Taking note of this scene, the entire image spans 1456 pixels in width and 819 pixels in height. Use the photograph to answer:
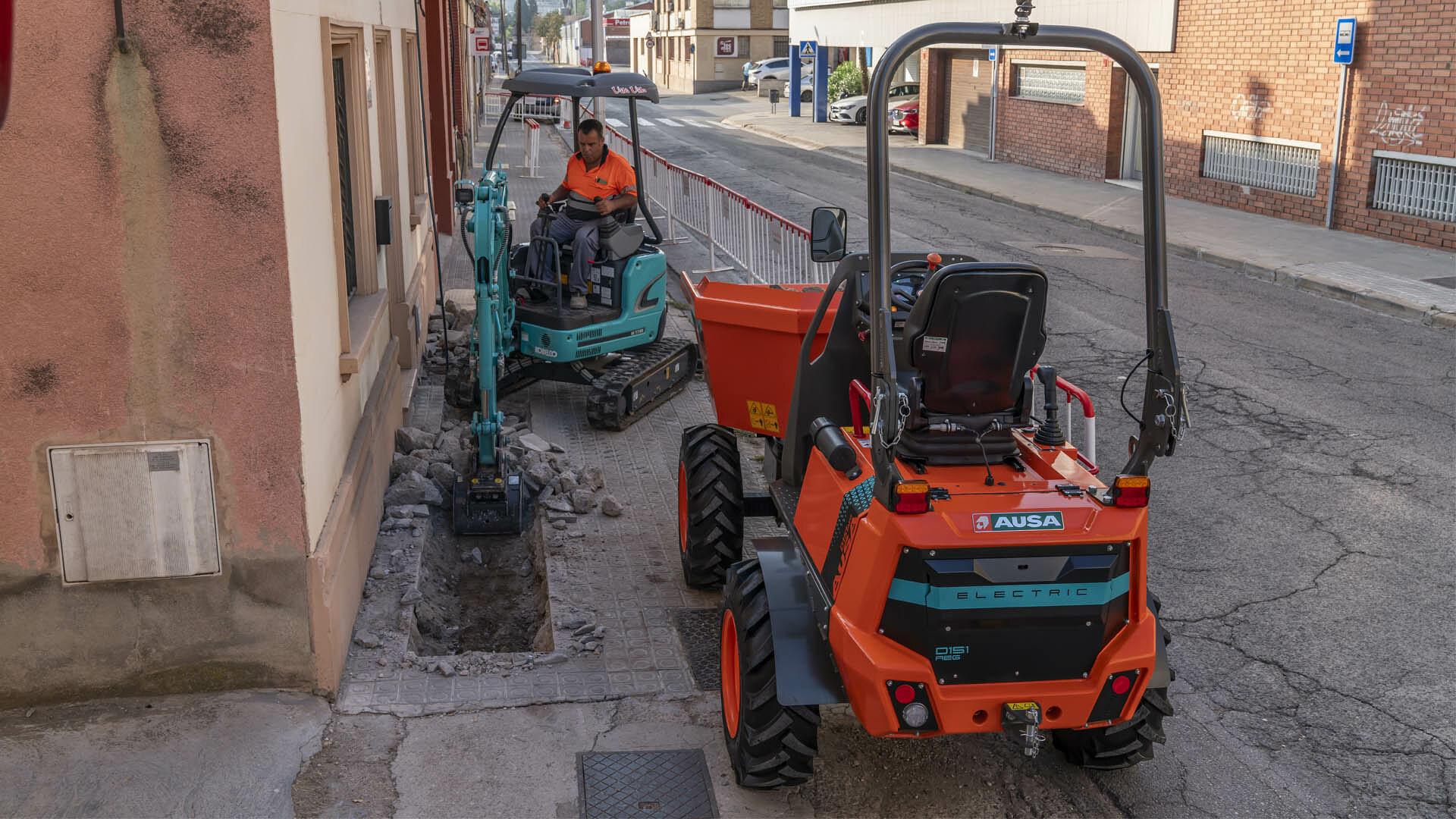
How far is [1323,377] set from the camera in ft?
34.4

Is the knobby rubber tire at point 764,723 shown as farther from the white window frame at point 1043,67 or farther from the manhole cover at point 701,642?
the white window frame at point 1043,67

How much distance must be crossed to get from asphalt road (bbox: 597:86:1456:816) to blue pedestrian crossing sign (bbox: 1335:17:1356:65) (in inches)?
168

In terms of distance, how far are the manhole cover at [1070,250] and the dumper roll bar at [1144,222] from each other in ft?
42.0

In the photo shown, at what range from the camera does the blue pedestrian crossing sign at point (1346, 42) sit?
1644 cm

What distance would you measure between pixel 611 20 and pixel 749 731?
3740 inches

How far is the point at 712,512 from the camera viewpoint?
6.17 metres

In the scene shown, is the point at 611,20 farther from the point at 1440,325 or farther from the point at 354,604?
the point at 354,604

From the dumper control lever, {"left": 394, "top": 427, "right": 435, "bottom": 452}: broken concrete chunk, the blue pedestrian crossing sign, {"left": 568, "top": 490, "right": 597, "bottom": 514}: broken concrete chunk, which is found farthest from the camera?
the blue pedestrian crossing sign

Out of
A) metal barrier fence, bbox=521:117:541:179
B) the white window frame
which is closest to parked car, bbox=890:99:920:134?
the white window frame

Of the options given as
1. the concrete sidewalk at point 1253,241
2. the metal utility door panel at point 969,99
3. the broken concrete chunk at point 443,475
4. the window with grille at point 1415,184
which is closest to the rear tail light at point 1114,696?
the broken concrete chunk at point 443,475

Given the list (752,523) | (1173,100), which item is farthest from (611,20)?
(752,523)

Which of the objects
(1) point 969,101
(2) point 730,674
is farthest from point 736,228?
(1) point 969,101

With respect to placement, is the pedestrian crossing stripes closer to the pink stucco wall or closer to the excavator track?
the excavator track

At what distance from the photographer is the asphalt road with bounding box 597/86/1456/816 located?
191 inches
